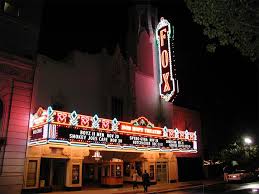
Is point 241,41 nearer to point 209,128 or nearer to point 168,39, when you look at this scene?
point 168,39

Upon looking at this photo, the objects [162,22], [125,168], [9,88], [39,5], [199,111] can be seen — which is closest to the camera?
[9,88]

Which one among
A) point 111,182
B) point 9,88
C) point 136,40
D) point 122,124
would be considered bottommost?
point 111,182

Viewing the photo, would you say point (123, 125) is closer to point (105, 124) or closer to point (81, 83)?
point (105, 124)

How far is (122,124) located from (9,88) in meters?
8.53

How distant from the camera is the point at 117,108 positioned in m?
26.4

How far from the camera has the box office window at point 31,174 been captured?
19.2m

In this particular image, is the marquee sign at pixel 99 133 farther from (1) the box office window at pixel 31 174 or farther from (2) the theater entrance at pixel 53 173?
(2) the theater entrance at pixel 53 173

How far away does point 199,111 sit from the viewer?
117ft

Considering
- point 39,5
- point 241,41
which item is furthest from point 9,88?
point 241,41

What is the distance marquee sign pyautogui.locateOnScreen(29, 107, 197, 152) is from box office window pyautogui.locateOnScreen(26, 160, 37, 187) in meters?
1.91

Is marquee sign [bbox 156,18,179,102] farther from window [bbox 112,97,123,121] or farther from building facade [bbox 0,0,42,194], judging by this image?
building facade [bbox 0,0,42,194]

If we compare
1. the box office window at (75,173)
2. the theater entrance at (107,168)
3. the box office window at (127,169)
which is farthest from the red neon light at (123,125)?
the box office window at (127,169)

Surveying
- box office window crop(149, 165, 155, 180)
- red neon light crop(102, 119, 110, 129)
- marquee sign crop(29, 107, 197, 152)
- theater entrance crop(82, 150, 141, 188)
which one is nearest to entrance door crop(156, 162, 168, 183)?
box office window crop(149, 165, 155, 180)

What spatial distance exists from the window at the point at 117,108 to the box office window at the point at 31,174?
864 centimetres
